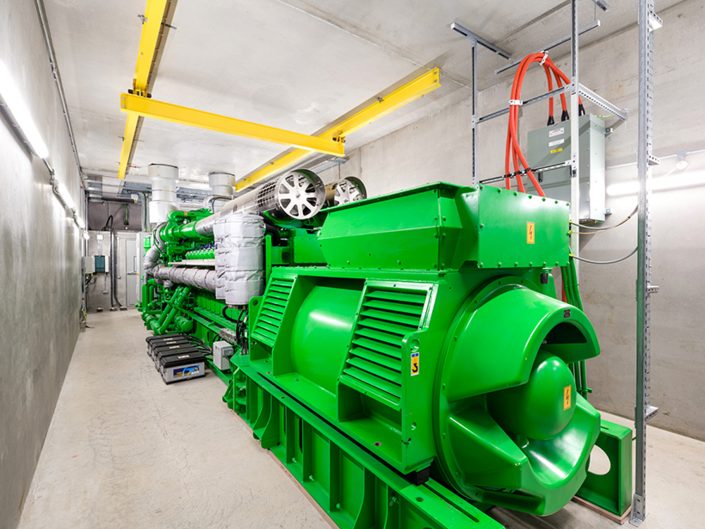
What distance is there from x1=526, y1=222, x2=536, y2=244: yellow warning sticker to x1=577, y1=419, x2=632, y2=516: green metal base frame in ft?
3.70

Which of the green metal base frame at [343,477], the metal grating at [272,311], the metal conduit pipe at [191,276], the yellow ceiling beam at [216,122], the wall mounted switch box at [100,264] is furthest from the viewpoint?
the wall mounted switch box at [100,264]

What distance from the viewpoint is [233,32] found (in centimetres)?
329

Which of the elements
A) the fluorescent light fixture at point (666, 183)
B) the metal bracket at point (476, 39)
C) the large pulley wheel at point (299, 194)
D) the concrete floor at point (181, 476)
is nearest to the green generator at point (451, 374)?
the concrete floor at point (181, 476)

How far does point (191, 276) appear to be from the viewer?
5359mm

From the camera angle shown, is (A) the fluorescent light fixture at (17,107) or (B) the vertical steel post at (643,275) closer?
(A) the fluorescent light fixture at (17,107)

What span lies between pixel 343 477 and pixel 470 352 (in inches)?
40.6

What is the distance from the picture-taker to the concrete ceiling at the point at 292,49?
3.01 meters

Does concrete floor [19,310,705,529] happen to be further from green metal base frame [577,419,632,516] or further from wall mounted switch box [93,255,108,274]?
wall mounted switch box [93,255,108,274]

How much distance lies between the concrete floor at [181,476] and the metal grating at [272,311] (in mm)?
831

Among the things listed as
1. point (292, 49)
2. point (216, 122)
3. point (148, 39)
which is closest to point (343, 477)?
point (148, 39)

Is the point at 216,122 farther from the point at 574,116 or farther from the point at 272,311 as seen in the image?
the point at 574,116

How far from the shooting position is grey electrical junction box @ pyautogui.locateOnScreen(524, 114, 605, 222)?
122 inches

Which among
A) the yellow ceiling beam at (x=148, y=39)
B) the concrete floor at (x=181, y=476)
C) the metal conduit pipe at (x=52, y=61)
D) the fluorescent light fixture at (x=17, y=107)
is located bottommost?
the concrete floor at (x=181, y=476)

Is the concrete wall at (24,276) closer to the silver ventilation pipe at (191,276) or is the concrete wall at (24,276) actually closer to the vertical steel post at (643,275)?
the silver ventilation pipe at (191,276)
